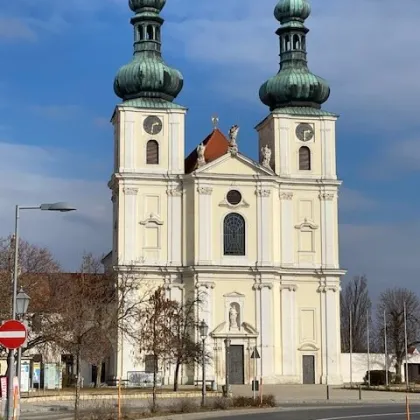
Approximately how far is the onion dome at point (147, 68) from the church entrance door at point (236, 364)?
1904cm

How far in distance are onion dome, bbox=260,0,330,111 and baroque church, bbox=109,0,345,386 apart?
0.27 metres

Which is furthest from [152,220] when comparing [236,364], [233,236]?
[236,364]

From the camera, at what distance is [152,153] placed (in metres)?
75.4

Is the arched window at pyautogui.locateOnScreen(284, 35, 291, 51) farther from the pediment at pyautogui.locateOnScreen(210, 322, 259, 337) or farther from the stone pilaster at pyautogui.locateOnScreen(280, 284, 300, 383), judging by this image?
the pediment at pyautogui.locateOnScreen(210, 322, 259, 337)

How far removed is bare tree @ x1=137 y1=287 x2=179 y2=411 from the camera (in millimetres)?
61562

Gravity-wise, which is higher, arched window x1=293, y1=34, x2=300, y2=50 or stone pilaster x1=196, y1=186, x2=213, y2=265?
arched window x1=293, y1=34, x2=300, y2=50

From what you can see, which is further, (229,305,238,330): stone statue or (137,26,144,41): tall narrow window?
(137,26,144,41): tall narrow window

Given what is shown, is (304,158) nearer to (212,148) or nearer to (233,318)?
(212,148)

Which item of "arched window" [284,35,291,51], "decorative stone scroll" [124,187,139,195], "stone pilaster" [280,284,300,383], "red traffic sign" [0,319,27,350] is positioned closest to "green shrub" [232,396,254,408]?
"red traffic sign" [0,319,27,350]

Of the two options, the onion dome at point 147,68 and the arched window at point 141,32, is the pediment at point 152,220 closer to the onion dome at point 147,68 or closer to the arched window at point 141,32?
the onion dome at point 147,68

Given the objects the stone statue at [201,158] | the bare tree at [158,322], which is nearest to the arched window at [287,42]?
the stone statue at [201,158]

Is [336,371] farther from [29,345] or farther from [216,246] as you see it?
[29,345]

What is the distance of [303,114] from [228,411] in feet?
137

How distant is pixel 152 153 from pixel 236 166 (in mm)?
6173
